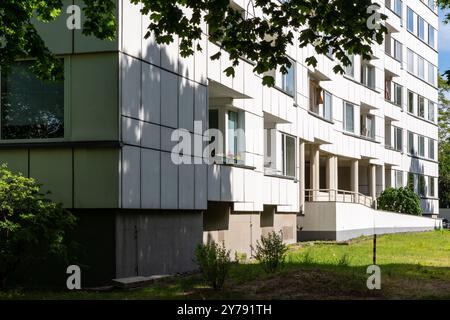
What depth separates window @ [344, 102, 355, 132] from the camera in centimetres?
3922

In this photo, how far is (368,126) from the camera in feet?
144

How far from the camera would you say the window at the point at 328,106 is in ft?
117

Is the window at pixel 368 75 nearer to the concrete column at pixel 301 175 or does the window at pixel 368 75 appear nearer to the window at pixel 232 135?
the concrete column at pixel 301 175

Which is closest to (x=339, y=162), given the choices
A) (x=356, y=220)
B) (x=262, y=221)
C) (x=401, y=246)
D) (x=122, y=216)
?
(x=356, y=220)

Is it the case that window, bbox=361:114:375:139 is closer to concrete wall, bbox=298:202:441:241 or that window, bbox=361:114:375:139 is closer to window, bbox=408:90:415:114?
concrete wall, bbox=298:202:441:241

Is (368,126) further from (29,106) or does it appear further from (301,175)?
(29,106)

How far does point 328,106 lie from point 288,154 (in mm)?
8153

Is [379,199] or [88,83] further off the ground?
[88,83]

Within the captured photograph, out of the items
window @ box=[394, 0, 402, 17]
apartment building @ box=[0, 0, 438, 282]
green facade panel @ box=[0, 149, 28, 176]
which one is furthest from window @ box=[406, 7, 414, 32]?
green facade panel @ box=[0, 149, 28, 176]

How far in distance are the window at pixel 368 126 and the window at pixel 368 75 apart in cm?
183

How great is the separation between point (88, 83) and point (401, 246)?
1762 cm
